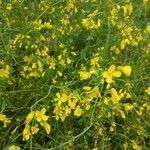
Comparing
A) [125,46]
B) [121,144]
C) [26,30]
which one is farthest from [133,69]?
[26,30]

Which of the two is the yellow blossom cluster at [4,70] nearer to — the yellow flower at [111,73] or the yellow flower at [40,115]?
the yellow flower at [40,115]

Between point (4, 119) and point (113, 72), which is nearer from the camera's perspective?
point (113, 72)

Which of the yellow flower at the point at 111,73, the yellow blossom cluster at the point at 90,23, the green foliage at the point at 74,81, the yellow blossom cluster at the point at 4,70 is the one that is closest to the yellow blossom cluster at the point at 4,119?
the green foliage at the point at 74,81

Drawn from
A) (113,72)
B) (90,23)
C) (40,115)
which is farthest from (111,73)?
(90,23)

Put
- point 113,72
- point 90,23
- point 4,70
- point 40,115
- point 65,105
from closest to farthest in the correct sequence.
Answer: point 113,72 → point 40,115 → point 65,105 → point 4,70 → point 90,23

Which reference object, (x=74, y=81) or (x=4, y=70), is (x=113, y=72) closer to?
(x=74, y=81)

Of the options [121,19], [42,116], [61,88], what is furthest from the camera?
[121,19]

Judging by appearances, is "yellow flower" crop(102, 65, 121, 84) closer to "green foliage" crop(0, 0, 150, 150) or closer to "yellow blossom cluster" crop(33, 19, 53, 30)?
"green foliage" crop(0, 0, 150, 150)

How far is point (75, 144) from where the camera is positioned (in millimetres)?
2135

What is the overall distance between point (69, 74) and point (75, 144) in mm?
329

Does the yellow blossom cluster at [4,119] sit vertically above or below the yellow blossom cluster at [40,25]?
below

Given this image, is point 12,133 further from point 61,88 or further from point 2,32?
point 2,32

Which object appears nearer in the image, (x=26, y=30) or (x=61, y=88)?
(x=61, y=88)

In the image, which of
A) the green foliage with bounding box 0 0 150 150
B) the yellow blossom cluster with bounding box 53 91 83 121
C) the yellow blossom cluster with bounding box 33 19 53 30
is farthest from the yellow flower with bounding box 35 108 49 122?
the yellow blossom cluster with bounding box 33 19 53 30
